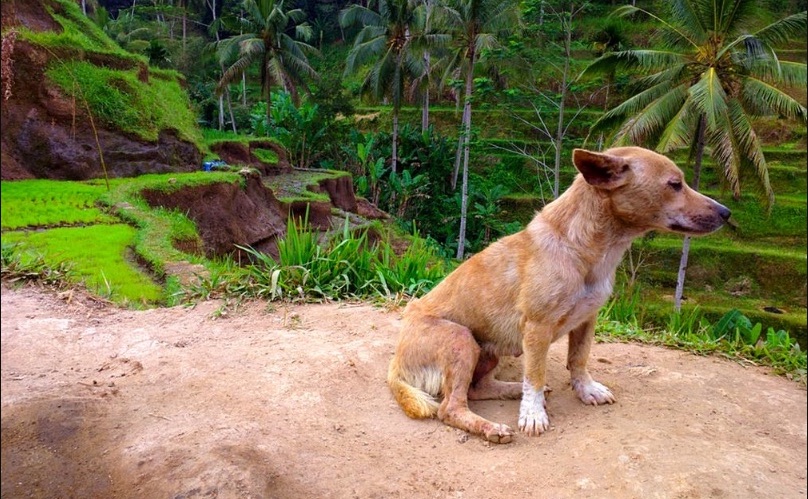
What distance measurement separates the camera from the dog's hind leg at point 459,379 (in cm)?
341

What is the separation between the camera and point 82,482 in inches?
86.1

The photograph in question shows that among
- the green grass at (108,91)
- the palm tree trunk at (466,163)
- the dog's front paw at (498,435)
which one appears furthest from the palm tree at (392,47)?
the dog's front paw at (498,435)

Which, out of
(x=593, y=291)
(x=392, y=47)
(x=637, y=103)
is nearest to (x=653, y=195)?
(x=593, y=291)

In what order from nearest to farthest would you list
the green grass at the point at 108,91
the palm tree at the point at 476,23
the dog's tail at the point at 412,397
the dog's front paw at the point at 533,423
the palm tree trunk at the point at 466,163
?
the green grass at the point at 108,91 → the dog's front paw at the point at 533,423 → the dog's tail at the point at 412,397 → the palm tree at the point at 476,23 → the palm tree trunk at the point at 466,163

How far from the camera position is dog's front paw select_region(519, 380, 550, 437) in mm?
3441

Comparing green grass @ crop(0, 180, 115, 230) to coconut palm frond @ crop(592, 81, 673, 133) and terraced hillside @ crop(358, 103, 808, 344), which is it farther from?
terraced hillside @ crop(358, 103, 808, 344)

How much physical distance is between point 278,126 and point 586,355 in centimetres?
2980

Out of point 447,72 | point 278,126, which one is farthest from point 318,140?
point 447,72

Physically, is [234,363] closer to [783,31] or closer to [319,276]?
[319,276]

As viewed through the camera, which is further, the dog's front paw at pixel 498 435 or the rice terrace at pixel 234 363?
the dog's front paw at pixel 498 435

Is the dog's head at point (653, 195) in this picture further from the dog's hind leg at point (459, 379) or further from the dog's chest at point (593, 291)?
the dog's hind leg at point (459, 379)

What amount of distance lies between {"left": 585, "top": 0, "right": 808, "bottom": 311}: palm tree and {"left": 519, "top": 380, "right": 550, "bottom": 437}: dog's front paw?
40.4 ft

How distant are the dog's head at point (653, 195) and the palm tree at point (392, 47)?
2514 centimetres

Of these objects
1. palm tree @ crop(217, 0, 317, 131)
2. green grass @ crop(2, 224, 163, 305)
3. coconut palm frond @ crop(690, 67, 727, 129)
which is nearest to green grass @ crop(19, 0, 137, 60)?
green grass @ crop(2, 224, 163, 305)
